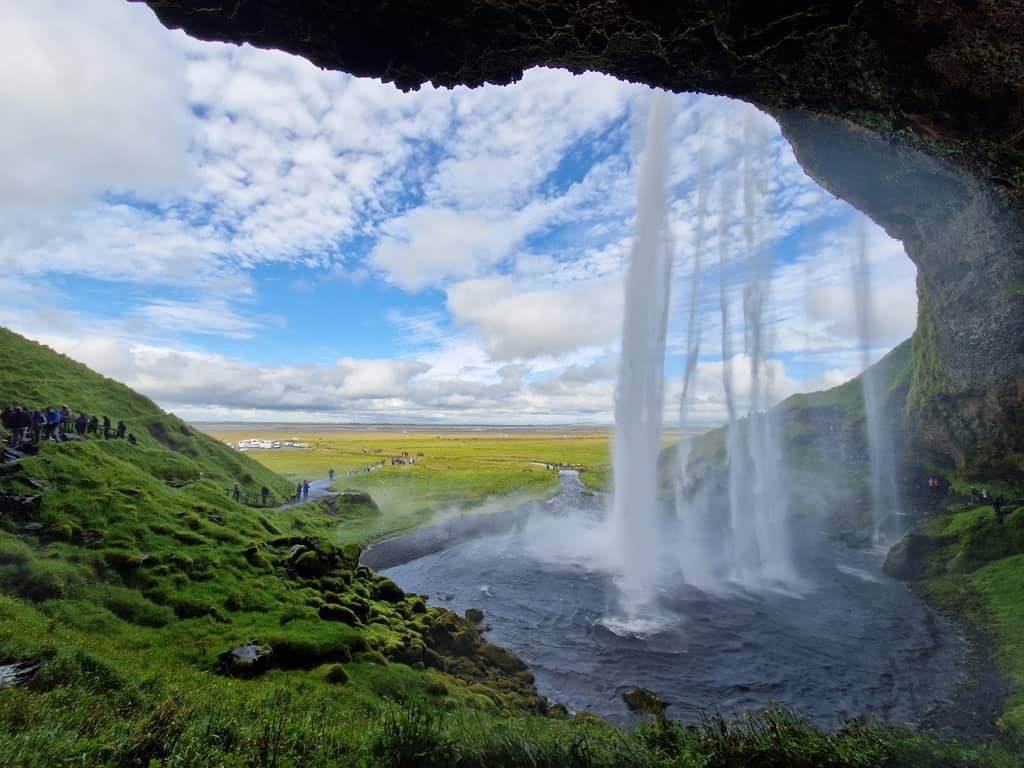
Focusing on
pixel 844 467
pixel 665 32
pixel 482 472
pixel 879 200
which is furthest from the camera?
pixel 482 472

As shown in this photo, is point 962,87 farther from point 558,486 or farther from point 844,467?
point 558,486

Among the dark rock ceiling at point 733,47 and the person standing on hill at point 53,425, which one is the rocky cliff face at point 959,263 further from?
the person standing on hill at point 53,425

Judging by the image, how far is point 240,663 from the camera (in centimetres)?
1501

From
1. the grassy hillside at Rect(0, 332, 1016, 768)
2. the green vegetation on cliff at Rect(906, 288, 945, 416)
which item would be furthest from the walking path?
the green vegetation on cliff at Rect(906, 288, 945, 416)

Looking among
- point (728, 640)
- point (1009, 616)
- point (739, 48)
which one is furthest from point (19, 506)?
point (1009, 616)

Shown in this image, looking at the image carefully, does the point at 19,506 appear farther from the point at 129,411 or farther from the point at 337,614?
the point at 129,411

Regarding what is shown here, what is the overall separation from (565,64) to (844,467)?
60.0m

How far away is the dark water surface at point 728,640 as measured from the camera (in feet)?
60.8

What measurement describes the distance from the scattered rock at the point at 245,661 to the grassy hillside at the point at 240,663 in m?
0.06

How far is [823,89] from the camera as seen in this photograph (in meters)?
12.7

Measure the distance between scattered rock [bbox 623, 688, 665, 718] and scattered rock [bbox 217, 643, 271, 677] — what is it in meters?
13.1

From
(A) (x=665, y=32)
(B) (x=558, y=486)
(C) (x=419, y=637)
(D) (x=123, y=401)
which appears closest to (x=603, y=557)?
(C) (x=419, y=637)

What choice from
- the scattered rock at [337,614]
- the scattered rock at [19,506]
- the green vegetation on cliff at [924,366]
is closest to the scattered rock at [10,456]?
the scattered rock at [19,506]

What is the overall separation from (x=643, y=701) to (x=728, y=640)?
808 centimetres
